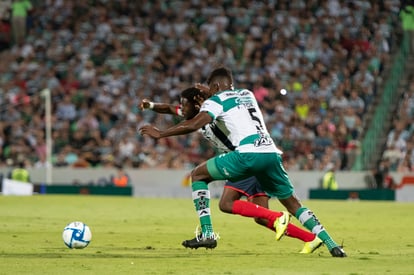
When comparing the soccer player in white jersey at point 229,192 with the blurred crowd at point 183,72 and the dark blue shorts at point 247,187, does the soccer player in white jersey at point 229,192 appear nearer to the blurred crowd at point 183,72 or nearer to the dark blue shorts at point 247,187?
the dark blue shorts at point 247,187

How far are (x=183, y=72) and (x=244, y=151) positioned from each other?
22941 mm

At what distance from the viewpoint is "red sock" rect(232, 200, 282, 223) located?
13297 mm

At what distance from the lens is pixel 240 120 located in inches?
512

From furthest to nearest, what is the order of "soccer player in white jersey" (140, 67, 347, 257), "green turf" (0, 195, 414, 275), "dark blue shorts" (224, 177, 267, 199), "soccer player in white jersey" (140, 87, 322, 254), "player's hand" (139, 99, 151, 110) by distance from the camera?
"dark blue shorts" (224, 177, 267, 199) → "player's hand" (139, 99, 151, 110) → "soccer player in white jersey" (140, 87, 322, 254) → "soccer player in white jersey" (140, 67, 347, 257) → "green turf" (0, 195, 414, 275)

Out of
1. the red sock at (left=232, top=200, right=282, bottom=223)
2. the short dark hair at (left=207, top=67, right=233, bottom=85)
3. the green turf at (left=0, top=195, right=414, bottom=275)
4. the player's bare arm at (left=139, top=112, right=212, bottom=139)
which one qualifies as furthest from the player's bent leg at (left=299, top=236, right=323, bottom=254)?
the short dark hair at (left=207, top=67, right=233, bottom=85)

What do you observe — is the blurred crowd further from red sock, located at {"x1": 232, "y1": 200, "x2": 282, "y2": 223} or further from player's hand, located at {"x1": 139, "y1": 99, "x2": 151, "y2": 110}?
red sock, located at {"x1": 232, "y1": 200, "x2": 282, "y2": 223}

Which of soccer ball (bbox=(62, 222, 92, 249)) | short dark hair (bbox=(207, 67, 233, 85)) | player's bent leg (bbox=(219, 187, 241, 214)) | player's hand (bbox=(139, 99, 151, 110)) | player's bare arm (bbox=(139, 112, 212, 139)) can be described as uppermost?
short dark hair (bbox=(207, 67, 233, 85))

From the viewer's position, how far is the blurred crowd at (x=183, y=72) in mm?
33125

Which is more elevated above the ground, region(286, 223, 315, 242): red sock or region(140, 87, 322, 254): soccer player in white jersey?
region(140, 87, 322, 254): soccer player in white jersey

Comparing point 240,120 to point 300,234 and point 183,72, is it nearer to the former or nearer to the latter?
point 300,234

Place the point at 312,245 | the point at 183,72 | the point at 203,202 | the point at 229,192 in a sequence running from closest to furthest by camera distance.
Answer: the point at 312,245
the point at 203,202
the point at 229,192
the point at 183,72

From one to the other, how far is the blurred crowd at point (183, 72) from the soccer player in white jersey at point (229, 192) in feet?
57.7

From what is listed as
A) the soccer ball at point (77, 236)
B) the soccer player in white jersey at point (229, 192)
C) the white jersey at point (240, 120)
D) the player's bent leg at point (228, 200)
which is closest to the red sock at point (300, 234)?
the soccer player in white jersey at point (229, 192)

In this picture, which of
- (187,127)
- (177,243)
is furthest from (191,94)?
(177,243)
